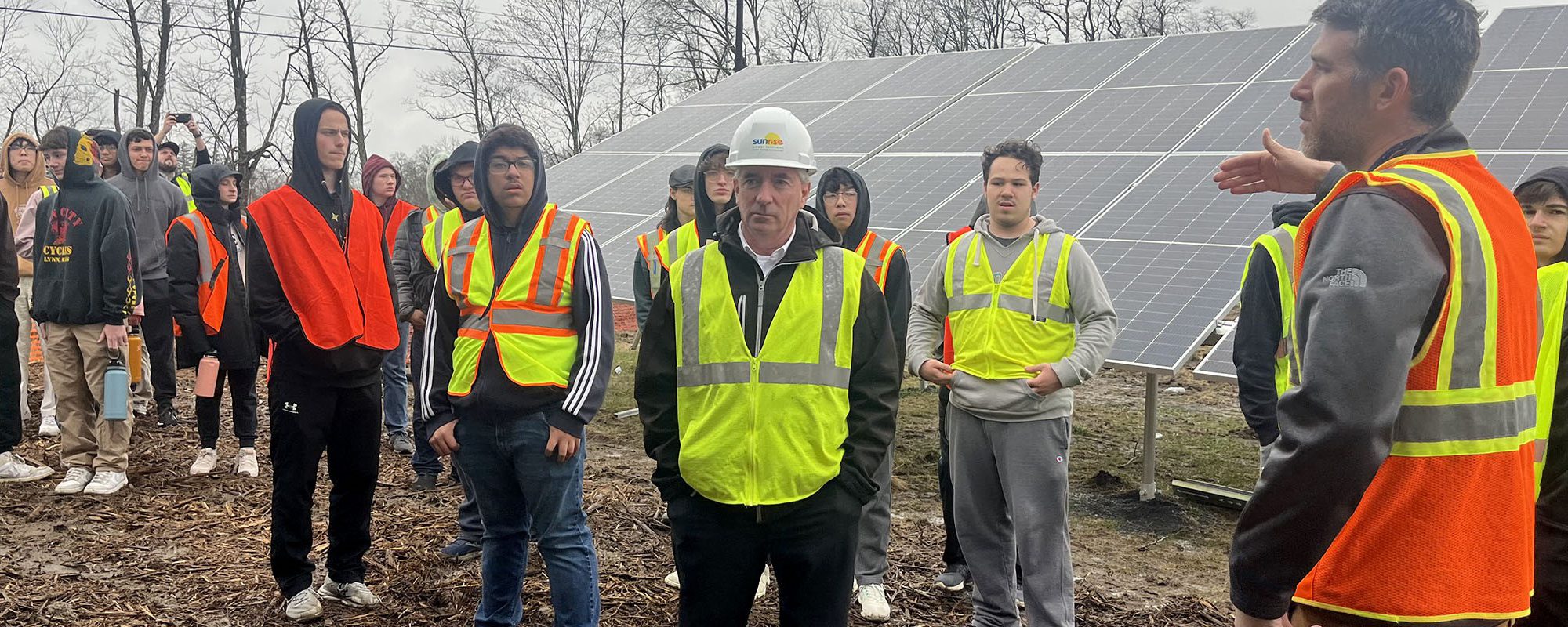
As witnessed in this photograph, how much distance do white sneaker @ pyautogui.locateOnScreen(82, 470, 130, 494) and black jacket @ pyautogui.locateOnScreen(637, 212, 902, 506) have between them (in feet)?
16.7

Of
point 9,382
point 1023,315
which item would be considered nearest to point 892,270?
point 1023,315

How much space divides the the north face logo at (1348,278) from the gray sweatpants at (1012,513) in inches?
94.4

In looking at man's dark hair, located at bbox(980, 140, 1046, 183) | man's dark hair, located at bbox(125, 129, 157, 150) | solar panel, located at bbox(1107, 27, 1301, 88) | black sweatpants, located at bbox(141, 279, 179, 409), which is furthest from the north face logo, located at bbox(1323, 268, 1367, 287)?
solar panel, located at bbox(1107, 27, 1301, 88)

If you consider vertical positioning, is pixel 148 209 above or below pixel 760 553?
above

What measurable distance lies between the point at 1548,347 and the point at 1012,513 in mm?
1874

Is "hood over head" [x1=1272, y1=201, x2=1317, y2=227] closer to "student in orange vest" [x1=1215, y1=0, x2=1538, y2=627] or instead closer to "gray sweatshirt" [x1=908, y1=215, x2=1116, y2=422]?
"gray sweatshirt" [x1=908, y1=215, x2=1116, y2=422]

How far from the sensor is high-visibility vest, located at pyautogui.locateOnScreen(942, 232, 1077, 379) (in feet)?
13.3

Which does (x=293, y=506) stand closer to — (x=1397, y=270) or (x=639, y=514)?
(x=639, y=514)

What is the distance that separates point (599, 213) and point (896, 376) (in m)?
8.36

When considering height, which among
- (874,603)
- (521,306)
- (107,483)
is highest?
(521,306)

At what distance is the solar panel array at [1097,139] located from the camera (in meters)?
6.83

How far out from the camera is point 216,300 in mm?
6781

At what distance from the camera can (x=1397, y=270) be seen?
160 centimetres

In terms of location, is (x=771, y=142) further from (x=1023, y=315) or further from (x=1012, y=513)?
(x=1012, y=513)
